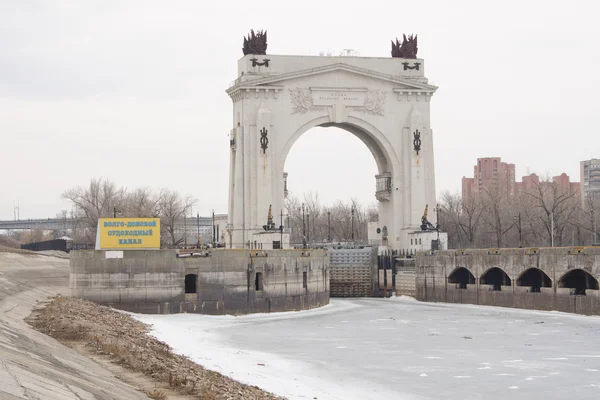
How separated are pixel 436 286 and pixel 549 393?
4734cm

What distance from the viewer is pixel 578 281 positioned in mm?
62156

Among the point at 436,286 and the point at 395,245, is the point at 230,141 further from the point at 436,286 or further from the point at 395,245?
the point at 436,286

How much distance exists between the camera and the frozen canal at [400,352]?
31.4 m

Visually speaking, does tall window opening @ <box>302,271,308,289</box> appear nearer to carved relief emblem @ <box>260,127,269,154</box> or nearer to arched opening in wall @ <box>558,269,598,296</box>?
arched opening in wall @ <box>558,269,598,296</box>

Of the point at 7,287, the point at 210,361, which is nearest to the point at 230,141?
the point at 7,287

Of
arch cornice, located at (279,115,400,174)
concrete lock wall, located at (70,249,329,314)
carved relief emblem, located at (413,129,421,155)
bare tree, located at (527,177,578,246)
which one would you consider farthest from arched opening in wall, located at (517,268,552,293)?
bare tree, located at (527,177,578,246)

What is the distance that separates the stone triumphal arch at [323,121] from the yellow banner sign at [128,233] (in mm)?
25767

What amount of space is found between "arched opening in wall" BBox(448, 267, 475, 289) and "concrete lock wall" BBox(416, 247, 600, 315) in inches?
3.6

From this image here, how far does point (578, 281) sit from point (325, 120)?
3260 cm

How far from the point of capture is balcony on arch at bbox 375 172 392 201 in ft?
300

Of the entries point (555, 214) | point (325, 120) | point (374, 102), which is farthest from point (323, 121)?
point (555, 214)

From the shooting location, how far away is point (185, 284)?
194 feet

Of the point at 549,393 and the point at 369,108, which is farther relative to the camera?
the point at 369,108

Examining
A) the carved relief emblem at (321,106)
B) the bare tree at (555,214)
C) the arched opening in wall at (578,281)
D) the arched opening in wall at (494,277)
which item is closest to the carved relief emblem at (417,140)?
the carved relief emblem at (321,106)
